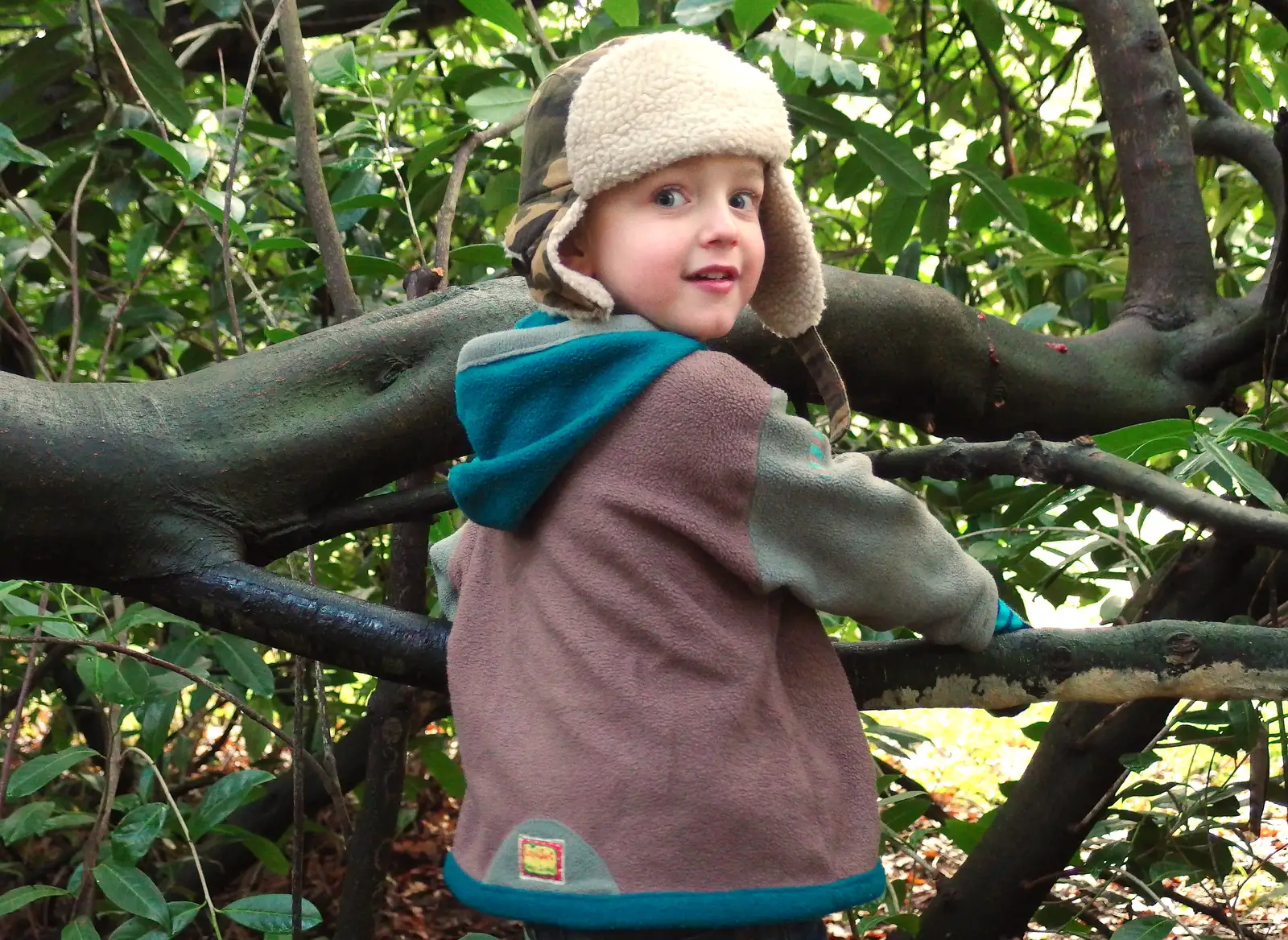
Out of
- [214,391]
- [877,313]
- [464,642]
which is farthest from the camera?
[877,313]

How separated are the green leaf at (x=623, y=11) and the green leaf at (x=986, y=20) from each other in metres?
0.75

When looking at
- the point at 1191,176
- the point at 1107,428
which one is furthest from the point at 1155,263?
the point at 1107,428

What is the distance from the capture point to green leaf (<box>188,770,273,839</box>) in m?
1.91

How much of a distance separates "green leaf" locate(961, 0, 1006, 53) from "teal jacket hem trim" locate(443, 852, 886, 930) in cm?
188

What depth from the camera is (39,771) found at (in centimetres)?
184

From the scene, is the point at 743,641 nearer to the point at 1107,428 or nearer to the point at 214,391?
the point at 214,391

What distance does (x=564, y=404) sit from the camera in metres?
1.13

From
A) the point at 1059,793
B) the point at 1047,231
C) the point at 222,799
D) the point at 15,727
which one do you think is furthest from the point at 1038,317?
the point at 15,727

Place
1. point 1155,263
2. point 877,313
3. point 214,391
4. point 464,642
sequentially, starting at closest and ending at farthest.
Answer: point 464,642, point 214,391, point 877,313, point 1155,263

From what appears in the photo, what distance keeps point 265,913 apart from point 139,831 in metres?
0.21

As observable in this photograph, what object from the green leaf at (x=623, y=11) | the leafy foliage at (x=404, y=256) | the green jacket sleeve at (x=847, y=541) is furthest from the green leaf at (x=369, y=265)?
the green jacket sleeve at (x=847, y=541)

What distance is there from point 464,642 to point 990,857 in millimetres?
1342

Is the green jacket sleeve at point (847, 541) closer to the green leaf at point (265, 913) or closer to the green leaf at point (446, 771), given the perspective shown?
the green leaf at point (265, 913)

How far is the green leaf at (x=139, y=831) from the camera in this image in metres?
1.82
